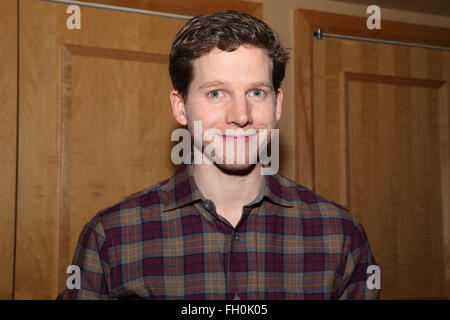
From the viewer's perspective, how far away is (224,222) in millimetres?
1008

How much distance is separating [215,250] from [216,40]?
0.44 m

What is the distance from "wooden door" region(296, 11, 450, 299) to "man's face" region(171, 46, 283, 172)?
2.33 feet

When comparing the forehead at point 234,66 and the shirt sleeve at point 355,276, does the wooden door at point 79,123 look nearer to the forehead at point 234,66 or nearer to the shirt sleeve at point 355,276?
the forehead at point 234,66

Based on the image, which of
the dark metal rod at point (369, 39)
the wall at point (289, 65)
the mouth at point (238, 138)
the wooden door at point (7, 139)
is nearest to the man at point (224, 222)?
the mouth at point (238, 138)

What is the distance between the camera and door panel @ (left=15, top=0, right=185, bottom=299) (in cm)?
140

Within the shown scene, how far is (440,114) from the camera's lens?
1.93 metres

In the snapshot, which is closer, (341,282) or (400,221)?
(341,282)

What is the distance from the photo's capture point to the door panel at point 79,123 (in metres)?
1.40

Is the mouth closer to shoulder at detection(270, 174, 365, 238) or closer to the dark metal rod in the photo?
shoulder at detection(270, 174, 365, 238)

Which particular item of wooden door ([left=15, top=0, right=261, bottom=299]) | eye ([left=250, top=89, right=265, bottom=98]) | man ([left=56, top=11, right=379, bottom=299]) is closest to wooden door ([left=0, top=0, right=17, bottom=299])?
wooden door ([left=15, top=0, right=261, bottom=299])

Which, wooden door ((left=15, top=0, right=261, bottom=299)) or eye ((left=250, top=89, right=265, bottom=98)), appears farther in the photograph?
wooden door ((left=15, top=0, right=261, bottom=299))

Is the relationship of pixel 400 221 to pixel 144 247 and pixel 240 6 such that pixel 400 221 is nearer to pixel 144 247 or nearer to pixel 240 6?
pixel 240 6
